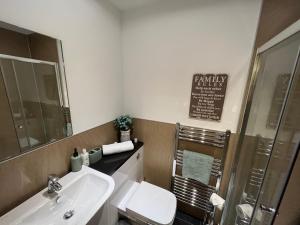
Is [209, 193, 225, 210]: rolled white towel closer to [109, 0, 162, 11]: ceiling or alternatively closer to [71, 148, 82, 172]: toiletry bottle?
[71, 148, 82, 172]: toiletry bottle

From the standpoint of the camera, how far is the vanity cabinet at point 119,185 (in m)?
1.20

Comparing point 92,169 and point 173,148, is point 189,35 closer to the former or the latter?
point 173,148

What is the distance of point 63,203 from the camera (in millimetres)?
1004

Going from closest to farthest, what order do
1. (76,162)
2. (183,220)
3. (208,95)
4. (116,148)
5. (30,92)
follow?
(30,92) → (76,162) → (208,95) → (116,148) → (183,220)

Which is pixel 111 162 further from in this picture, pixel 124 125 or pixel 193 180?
pixel 193 180

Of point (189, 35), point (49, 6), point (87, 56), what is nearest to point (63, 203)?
point (87, 56)

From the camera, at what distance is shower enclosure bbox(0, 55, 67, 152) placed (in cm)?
Result: 80

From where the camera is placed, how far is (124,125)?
163cm

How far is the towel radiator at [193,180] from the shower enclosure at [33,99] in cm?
111

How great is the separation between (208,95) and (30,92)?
4.53 feet

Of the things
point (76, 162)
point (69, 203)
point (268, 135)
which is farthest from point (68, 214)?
point (268, 135)

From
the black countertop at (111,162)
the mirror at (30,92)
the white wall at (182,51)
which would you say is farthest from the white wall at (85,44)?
the black countertop at (111,162)

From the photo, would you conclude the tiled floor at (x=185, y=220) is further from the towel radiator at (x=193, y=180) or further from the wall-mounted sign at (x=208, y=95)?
the wall-mounted sign at (x=208, y=95)

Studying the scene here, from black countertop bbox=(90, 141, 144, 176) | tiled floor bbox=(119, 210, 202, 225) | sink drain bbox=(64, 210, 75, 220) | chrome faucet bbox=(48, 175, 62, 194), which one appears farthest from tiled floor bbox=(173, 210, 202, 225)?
chrome faucet bbox=(48, 175, 62, 194)
